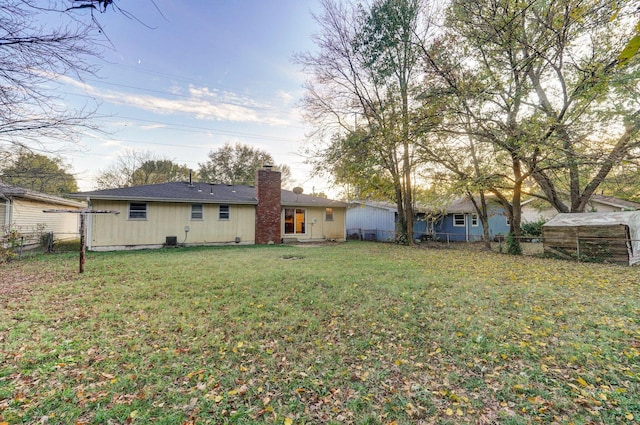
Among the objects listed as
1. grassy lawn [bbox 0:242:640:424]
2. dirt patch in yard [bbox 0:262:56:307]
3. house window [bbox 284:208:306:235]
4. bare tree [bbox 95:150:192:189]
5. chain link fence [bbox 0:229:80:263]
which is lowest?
grassy lawn [bbox 0:242:640:424]

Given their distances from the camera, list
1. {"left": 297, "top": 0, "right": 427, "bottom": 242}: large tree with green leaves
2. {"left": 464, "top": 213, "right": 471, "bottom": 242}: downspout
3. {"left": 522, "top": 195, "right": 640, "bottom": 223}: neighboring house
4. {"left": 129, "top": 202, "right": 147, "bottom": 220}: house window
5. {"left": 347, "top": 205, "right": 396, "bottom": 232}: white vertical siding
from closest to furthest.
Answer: {"left": 297, "top": 0, "right": 427, "bottom": 242}: large tree with green leaves → {"left": 129, "top": 202, "right": 147, "bottom": 220}: house window → {"left": 522, "top": 195, "right": 640, "bottom": 223}: neighboring house → {"left": 347, "top": 205, "right": 396, "bottom": 232}: white vertical siding → {"left": 464, "top": 213, "right": 471, "bottom": 242}: downspout

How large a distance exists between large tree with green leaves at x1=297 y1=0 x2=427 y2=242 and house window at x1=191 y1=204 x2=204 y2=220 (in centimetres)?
637

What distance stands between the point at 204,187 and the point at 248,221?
3.41 metres

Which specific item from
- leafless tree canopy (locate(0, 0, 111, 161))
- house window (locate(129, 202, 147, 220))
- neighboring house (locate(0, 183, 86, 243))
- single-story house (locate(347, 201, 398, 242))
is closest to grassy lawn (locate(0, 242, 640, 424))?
leafless tree canopy (locate(0, 0, 111, 161))

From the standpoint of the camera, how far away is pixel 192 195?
1370 cm

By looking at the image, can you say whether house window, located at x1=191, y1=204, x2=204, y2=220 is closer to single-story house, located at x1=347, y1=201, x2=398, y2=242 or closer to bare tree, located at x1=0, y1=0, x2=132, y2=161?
bare tree, located at x1=0, y1=0, x2=132, y2=161

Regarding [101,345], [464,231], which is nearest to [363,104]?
[464,231]

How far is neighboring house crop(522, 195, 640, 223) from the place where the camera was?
19252 mm

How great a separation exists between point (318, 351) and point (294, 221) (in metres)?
13.0

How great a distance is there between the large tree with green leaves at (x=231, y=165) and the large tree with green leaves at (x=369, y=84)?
16636 millimetres

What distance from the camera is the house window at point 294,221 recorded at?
16.2 metres

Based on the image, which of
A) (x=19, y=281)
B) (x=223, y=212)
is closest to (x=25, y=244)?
(x=19, y=281)

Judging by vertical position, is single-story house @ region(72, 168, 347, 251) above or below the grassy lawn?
above

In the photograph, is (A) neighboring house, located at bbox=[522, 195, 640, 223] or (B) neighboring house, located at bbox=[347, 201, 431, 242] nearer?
(A) neighboring house, located at bbox=[522, 195, 640, 223]
